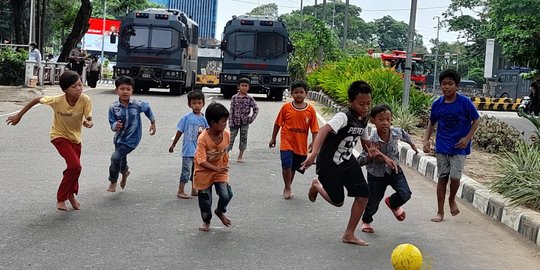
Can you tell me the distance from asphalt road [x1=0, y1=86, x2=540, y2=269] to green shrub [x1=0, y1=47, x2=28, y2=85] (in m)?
18.2

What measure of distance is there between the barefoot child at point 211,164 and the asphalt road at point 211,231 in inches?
11.7

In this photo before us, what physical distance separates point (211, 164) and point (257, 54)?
22.8 m

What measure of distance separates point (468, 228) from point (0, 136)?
29.9 ft

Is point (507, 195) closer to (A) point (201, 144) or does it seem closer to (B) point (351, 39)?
(A) point (201, 144)

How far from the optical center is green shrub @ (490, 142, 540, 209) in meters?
8.60

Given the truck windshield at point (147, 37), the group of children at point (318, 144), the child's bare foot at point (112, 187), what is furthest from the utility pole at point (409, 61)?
the truck windshield at point (147, 37)

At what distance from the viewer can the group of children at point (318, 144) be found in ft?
22.5

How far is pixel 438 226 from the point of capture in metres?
8.12

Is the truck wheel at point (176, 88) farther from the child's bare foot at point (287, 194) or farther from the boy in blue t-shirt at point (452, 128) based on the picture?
the boy in blue t-shirt at point (452, 128)

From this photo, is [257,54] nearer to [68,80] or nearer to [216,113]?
[68,80]

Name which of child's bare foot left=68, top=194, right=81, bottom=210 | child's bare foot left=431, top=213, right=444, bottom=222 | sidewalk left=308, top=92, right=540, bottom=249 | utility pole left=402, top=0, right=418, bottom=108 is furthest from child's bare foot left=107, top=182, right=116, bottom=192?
utility pole left=402, top=0, right=418, bottom=108

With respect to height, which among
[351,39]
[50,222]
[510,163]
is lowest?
[50,222]

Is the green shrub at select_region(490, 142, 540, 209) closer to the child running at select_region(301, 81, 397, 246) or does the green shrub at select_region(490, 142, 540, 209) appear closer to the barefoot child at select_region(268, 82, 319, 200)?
the barefoot child at select_region(268, 82, 319, 200)

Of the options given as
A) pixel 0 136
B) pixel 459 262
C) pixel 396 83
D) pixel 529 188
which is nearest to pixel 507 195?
pixel 529 188
